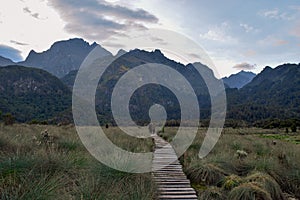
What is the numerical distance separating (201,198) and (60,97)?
8402 cm

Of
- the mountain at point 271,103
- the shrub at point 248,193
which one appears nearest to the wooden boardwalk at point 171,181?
the shrub at point 248,193

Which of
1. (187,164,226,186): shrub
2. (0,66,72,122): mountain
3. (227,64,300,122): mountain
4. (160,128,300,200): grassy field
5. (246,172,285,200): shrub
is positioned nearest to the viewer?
(160,128,300,200): grassy field

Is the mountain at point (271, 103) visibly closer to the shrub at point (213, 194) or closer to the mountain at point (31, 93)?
the mountain at point (31, 93)

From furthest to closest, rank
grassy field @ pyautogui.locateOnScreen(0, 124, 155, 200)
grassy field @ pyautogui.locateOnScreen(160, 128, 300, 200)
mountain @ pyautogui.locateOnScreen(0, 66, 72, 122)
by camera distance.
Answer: mountain @ pyautogui.locateOnScreen(0, 66, 72, 122)
grassy field @ pyautogui.locateOnScreen(160, 128, 300, 200)
grassy field @ pyautogui.locateOnScreen(0, 124, 155, 200)

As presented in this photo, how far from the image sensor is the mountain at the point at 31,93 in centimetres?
6268

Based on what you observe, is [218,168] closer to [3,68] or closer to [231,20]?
[231,20]

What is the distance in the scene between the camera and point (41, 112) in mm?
64812

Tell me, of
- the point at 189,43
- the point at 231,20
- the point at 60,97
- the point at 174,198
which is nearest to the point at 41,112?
the point at 60,97

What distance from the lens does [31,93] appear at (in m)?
80.9

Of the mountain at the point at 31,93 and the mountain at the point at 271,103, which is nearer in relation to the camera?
the mountain at the point at 31,93

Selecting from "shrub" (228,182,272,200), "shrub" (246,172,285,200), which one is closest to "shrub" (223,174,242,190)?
"shrub" (246,172,285,200)

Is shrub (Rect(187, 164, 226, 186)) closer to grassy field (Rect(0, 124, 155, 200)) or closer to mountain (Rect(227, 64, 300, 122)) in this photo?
grassy field (Rect(0, 124, 155, 200))

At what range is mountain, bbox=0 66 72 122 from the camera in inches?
2468

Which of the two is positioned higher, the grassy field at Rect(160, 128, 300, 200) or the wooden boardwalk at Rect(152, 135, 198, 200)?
the grassy field at Rect(160, 128, 300, 200)
